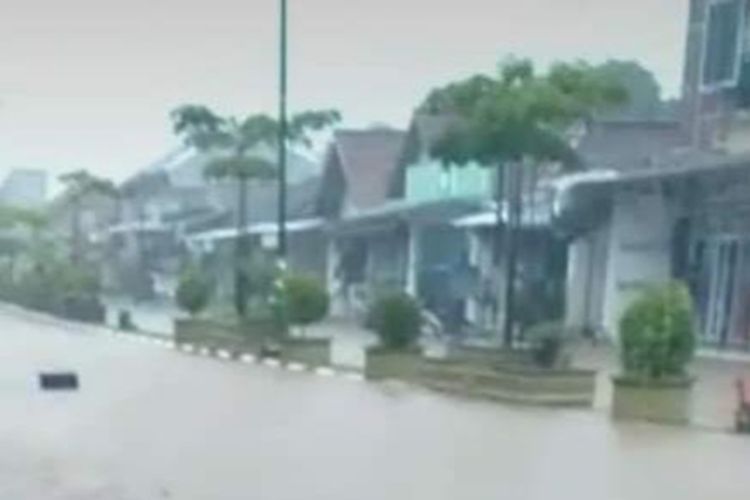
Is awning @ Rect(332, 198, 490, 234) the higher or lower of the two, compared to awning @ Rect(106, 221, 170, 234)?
higher

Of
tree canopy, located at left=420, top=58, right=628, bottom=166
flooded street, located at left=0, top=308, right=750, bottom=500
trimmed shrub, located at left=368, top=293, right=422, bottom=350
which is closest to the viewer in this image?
flooded street, located at left=0, top=308, right=750, bottom=500

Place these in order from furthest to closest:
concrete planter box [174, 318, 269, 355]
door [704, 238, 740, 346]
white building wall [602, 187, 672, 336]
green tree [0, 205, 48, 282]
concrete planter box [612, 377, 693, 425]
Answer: green tree [0, 205, 48, 282] → white building wall [602, 187, 672, 336] → door [704, 238, 740, 346] → concrete planter box [174, 318, 269, 355] → concrete planter box [612, 377, 693, 425]

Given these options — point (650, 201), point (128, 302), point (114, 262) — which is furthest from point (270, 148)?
point (114, 262)

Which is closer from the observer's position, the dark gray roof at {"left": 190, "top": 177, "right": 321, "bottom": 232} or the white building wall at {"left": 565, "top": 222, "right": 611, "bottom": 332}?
the white building wall at {"left": 565, "top": 222, "right": 611, "bottom": 332}

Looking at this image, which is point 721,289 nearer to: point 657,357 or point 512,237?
point 512,237

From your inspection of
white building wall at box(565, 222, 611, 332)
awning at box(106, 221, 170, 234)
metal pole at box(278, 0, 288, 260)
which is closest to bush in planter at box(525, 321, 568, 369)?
metal pole at box(278, 0, 288, 260)

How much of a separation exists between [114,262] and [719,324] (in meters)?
39.0

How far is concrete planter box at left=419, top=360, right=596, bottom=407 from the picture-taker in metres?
15.5

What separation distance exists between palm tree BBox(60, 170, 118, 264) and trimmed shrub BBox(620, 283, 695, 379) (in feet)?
123

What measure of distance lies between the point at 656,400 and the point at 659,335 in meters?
0.58

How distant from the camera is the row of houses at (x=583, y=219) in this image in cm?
2527

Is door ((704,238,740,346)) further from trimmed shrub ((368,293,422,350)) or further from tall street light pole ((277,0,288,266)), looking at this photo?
trimmed shrub ((368,293,422,350))

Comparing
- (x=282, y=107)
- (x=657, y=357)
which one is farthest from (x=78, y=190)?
(x=657, y=357)

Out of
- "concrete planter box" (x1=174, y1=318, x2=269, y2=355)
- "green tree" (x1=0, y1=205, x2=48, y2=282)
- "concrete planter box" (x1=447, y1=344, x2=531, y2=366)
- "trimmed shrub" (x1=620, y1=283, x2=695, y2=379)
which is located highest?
"trimmed shrub" (x1=620, y1=283, x2=695, y2=379)
